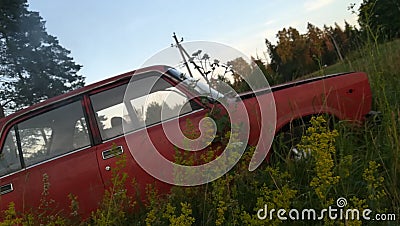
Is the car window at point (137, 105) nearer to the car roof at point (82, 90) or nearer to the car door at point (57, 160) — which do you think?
the car roof at point (82, 90)

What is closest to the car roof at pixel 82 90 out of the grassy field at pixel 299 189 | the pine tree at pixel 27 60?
the grassy field at pixel 299 189

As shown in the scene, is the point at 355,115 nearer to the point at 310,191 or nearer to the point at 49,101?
the point at 310,191

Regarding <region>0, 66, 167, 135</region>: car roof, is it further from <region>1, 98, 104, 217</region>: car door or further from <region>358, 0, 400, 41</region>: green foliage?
<region>358, 0, 400, 41</region>: green foliage

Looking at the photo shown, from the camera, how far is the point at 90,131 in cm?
383

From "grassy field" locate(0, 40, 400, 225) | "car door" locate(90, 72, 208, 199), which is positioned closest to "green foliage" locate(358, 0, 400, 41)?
"grassy field" locate(0, 40, 400, 225)

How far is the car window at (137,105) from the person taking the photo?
148 inches

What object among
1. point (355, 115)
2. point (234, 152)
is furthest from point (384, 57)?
point (234, 152)

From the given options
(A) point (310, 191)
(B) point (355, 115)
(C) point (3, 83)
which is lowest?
(A) point (310, 191)

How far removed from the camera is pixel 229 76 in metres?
3.80

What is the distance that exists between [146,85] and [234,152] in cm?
167

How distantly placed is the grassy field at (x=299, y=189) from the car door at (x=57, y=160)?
62 cm

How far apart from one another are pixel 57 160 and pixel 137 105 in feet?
2.95

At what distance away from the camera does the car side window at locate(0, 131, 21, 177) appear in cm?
390

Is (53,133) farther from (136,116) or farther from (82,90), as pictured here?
(136,116)
